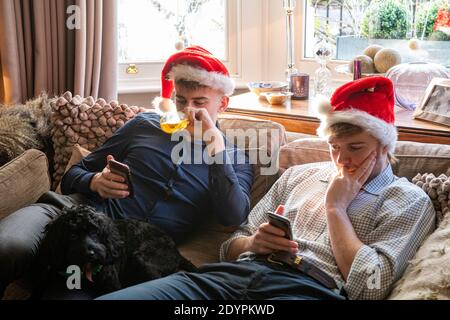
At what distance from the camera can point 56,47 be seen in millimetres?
2658

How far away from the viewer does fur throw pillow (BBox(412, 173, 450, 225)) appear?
149 centimetres

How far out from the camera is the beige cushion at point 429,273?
46.0 inches

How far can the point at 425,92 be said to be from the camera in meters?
2.14

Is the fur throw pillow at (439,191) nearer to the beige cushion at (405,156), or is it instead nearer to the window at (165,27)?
the beige cushion at (405,156)

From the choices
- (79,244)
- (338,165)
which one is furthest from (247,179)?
(79,244)

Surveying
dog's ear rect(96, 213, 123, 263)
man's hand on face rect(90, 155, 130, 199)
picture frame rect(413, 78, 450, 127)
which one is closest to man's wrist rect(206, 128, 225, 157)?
man's hand on face rect(90, 155, 130, 199)

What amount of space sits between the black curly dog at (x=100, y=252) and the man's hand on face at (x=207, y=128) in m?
0.34

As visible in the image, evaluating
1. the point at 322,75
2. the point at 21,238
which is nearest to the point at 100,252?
the point at 21,238

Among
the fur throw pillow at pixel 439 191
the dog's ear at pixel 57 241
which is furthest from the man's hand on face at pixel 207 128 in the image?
the fur throw pillow at pixel 439 191

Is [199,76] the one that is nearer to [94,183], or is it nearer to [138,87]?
[94,183]

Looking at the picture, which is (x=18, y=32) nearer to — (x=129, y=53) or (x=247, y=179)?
(x=129, y=53)

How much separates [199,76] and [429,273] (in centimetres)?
95

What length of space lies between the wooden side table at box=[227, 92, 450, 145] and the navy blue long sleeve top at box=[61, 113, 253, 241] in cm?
52
